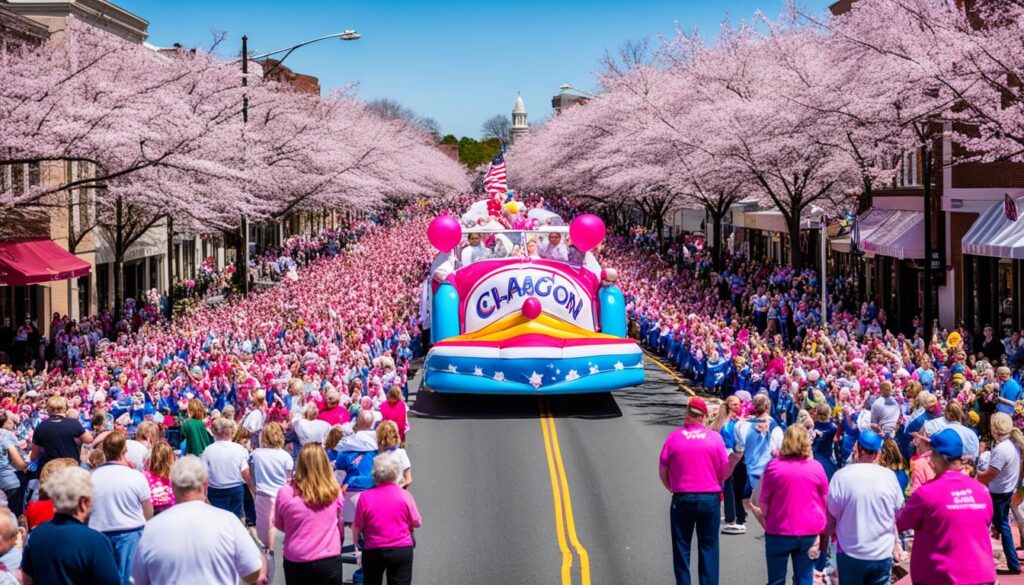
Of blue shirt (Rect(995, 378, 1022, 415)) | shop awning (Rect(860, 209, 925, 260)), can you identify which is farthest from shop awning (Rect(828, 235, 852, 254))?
blue shirt (Rect(995, 378, 1022, 415))

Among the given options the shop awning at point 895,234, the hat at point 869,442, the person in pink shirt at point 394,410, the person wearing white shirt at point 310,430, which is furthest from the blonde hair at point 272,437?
the shop awning at point 895,234

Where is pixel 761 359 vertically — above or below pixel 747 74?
below

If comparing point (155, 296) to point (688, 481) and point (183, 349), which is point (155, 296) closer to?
point (183, 349)

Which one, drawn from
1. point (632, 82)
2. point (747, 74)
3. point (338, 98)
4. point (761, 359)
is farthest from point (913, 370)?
point (338, 98)

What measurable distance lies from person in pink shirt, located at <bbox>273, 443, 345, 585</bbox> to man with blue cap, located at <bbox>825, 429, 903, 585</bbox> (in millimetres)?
3438

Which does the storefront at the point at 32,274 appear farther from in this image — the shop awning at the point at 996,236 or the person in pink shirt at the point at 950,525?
the person in pink shirt at the point at 950,525

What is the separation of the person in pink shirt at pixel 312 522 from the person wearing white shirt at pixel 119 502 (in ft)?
5.02

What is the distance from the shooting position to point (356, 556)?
12.0 metres

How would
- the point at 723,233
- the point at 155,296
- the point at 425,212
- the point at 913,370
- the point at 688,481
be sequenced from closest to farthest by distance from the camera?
the point at 688,481
the point at 913,370
the point at 155,296
the point at 723,233
the point at 425,212

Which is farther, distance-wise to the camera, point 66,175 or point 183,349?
point 66,175

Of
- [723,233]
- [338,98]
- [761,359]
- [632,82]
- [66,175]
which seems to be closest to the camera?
[761,359]

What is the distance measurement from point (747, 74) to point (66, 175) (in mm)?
21524

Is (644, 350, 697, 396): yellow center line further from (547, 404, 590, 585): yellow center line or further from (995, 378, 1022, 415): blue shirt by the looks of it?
(995, 378, 1022, 415): blue shirt

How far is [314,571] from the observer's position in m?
8.25
